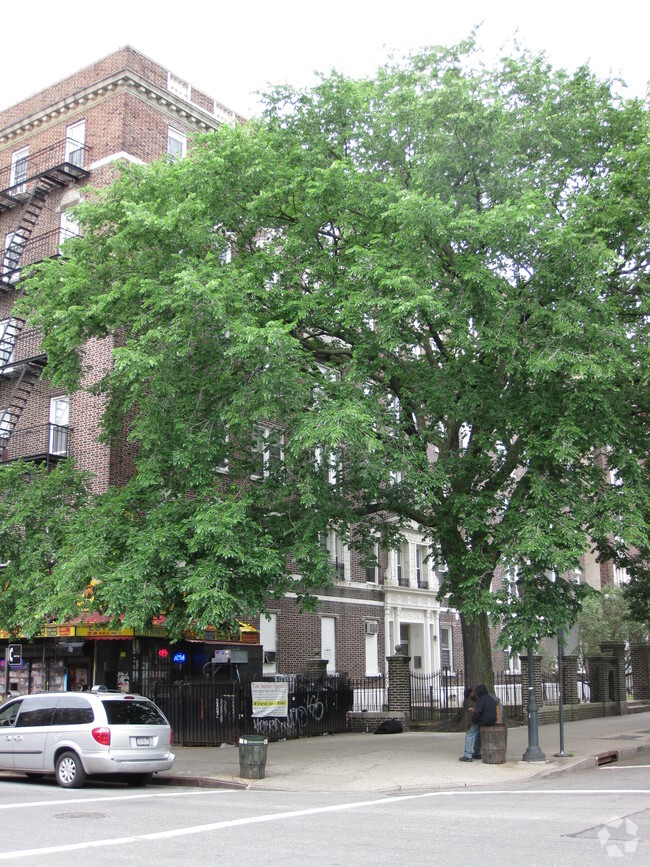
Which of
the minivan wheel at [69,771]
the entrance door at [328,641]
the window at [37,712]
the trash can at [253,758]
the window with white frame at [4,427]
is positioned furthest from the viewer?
the entrance door at [328,641]

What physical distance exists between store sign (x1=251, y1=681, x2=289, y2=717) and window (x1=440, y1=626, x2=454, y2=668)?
19012mm

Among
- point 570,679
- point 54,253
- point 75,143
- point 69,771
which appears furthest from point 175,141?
point 570,679

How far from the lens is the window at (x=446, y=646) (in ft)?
135

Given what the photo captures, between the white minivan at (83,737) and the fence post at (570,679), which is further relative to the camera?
the fence post at (570,679)

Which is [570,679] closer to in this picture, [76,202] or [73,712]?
[73,712]

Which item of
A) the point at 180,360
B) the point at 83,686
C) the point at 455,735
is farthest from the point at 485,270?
the point at 83,686

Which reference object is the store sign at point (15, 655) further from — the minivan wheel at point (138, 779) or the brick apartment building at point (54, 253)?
the minivan wheel at point (138, 779)

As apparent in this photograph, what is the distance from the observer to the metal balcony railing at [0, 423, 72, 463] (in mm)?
25594

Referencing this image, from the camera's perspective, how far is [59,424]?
26375mm

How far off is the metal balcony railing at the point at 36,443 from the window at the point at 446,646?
71.7 ft

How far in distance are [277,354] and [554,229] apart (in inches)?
220

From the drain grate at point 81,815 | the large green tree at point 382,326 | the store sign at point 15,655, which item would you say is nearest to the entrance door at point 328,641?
the store sign at point 15,655

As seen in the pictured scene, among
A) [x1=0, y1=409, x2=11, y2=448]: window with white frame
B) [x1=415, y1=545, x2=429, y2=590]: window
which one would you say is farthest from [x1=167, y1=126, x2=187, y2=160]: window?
[x1=415, y1=545, x2=429, y2=590]: window

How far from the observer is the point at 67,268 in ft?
64.7
